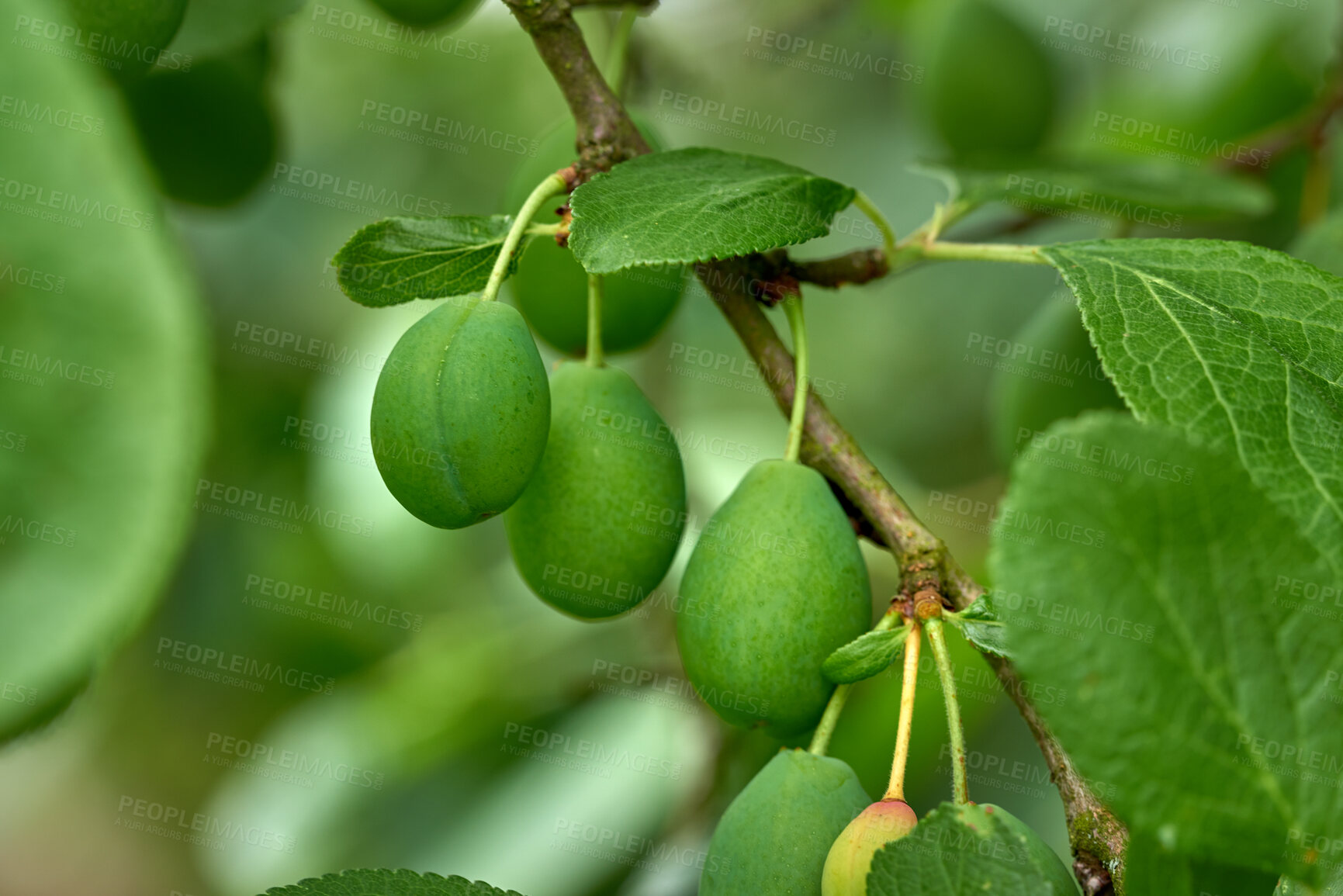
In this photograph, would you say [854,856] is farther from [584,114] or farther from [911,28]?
[911,28]

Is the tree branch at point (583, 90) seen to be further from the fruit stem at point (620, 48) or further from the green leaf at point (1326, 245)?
the green leaf at point (1326, 245)

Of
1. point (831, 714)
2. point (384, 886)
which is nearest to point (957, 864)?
point (831, 714)

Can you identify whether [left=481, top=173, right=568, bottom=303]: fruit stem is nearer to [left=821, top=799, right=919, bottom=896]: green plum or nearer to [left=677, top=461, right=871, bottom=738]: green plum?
[left=677, top=461, right=871, bottom=738]: green plum

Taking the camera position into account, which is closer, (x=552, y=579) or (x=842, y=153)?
(x=552, y=579)

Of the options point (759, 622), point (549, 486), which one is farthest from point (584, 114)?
point (759, 622)

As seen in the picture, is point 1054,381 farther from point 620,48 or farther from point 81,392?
point 81,392
